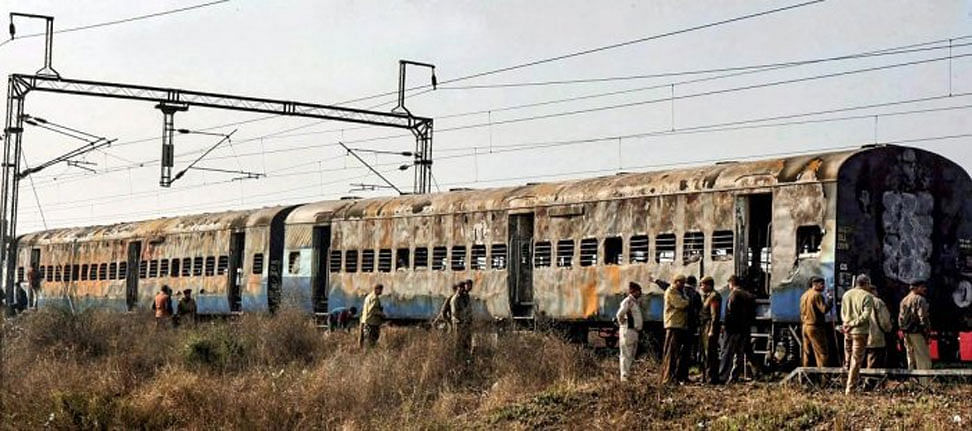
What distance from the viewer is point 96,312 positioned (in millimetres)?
29656

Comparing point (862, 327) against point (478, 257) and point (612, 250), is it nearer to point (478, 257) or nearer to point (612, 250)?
point (612, 250)

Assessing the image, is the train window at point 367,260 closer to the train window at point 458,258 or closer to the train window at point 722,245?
the train window at point 458,258

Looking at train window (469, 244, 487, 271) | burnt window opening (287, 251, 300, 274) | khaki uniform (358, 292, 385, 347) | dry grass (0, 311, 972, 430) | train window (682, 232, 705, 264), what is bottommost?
dry grass (0, 311, 972, 430)

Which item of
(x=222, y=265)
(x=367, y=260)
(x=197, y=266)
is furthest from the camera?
(x=197, y=266)

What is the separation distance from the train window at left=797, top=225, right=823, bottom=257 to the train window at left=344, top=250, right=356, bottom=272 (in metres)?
12.2

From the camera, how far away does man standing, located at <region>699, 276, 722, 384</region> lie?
16953 mm

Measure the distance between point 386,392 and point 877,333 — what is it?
6749mm

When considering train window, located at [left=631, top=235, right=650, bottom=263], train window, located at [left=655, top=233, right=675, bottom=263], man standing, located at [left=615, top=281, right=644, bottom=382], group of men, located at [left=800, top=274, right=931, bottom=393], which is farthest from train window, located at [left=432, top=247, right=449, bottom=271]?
→ group of men, located at [left=800, top=274, right=931, bottom=393]

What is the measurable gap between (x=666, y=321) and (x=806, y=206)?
9.57ft

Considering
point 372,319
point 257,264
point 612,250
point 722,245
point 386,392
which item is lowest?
point 386,392

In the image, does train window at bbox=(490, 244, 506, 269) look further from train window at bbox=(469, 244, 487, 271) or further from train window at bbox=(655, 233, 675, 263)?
train window at bbox=(655, 233, 675, 263)

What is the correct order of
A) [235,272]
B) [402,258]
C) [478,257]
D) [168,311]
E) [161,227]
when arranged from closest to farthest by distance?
1. [478,257]
2. [402,258]
3. [168,311]
4. [235,272]
5. [161,227]

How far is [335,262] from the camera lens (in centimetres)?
2912

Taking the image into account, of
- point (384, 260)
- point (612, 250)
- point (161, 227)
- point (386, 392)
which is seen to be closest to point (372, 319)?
point (384, 260)
